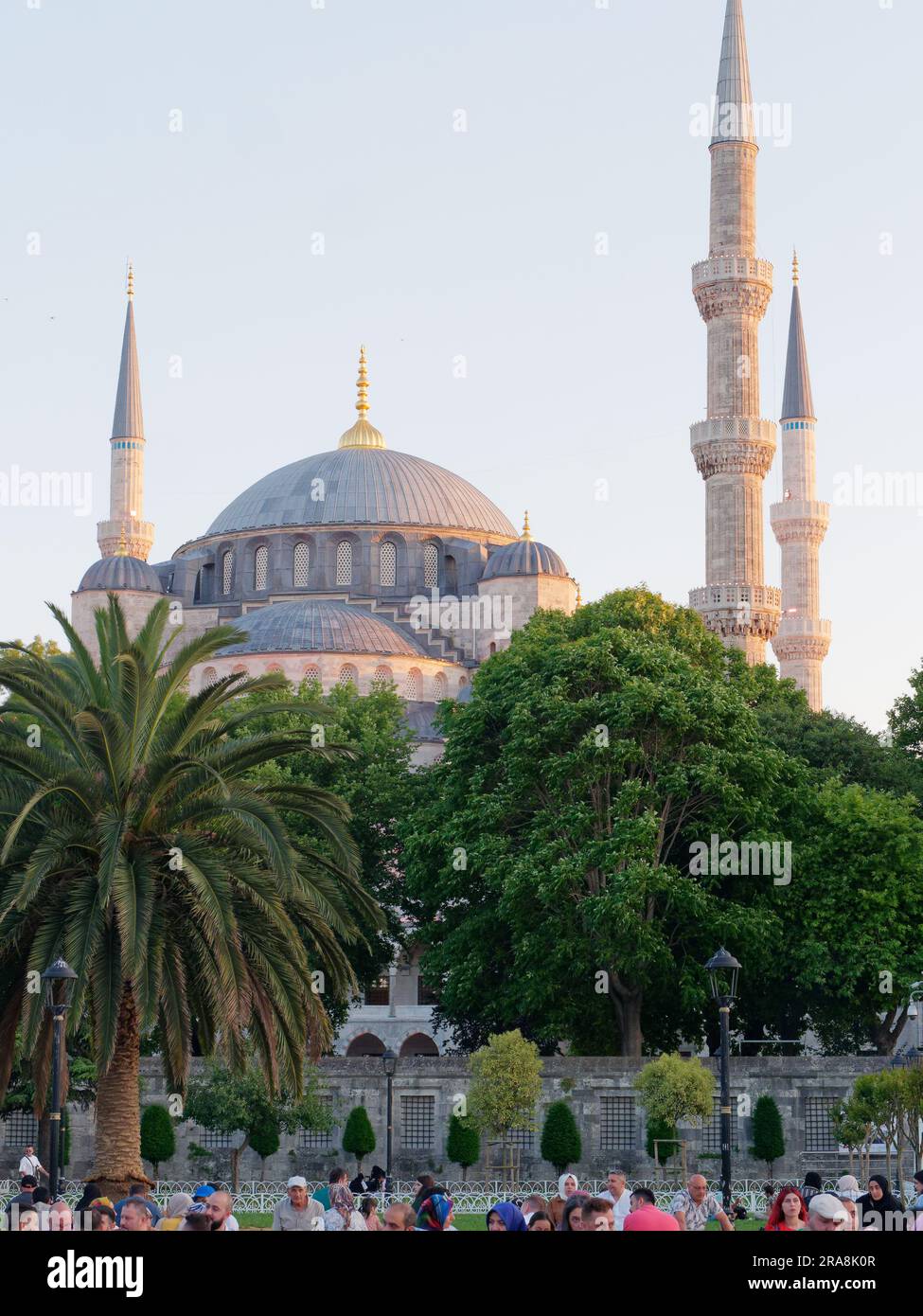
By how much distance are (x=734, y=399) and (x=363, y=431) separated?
120 ft

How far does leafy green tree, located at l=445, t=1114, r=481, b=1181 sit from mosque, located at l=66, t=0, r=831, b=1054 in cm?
1888

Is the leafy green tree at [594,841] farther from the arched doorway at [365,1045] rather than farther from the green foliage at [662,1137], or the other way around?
the arched doorway at [365,1045]

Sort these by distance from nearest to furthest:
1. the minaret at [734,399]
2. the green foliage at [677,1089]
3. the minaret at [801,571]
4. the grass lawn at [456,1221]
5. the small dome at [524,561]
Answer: the grass lawn at [456,1221] < the green foliage at [677,1089] < the minaret at [734,399] < the minaret at [801,571] < the small dome at [524,561]

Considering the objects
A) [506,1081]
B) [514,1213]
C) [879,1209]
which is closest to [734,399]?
[506,1081]

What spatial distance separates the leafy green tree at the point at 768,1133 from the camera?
36.7 metres

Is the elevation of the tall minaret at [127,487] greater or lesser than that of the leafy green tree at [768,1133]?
greater

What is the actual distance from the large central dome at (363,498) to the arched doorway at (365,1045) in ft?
91.9

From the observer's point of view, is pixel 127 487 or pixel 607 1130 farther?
pixel 127 487

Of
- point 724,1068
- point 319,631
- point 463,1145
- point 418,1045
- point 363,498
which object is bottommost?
point 463,1145

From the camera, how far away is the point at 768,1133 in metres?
36.8

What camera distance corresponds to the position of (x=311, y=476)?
292 ft

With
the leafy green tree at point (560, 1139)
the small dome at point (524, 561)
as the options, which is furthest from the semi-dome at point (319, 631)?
the leafy green tree at point (560, 1139)

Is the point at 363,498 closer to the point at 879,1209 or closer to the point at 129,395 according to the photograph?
the point at 129,395
